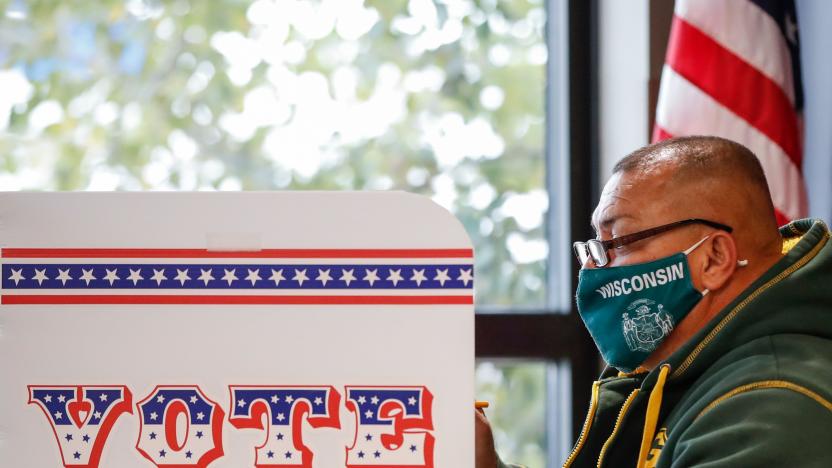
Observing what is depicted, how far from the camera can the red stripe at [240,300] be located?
0.89 m

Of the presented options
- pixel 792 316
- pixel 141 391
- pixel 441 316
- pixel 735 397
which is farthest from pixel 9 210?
pixel 792 316

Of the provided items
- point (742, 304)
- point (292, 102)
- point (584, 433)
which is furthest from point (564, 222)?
point (742, 304)

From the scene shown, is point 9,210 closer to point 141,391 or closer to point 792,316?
point 141,391

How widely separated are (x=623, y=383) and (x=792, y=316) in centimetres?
38

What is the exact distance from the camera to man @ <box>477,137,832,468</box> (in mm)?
1210

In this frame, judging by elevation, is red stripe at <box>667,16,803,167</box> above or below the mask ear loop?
above

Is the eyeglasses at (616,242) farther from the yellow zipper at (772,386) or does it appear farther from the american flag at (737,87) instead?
the american flag at (737,87)

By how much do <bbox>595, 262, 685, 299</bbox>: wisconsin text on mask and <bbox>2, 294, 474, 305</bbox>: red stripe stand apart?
1.88ft

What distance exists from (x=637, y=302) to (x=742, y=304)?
165 millimetres

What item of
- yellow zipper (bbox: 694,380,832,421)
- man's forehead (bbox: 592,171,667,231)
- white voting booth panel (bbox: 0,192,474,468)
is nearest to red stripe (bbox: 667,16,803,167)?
man's forehead (bbox: 592,171,667,231)

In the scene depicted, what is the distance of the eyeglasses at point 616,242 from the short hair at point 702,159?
0.08 meters

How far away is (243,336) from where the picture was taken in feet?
2.96

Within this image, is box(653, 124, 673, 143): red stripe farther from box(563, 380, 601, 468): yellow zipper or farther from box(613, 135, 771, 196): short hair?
box(563, 380, 601, 468): yellow zipper

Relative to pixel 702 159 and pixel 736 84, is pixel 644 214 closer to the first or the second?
pixel 702 159
